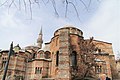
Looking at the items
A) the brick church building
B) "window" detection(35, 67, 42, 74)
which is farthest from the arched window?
"window" detection(35, 67, 42, 74)

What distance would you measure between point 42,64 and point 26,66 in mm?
4026

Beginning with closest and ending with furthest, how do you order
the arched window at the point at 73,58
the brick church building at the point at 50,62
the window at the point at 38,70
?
the arched window at the point at 73,58 → the brick church building at the point at 50,62 → the window at the point at 38,70

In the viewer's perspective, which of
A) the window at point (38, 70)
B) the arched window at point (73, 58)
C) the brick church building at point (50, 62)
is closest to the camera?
the arched window at point (73, 58)

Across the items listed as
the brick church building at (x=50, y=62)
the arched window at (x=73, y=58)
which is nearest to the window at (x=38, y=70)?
the brick church building at (x=50, y=62)

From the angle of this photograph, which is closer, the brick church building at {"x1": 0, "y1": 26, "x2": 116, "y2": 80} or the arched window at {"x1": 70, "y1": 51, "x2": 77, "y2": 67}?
the arched window at {"x1": 70, "y1": 51, "x2": 77, "y2": 67}

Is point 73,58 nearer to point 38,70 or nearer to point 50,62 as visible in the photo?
point 50,62

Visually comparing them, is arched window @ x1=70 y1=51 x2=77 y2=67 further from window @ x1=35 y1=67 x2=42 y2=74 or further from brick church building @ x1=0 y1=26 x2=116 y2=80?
window @ x1=35 y1=67 x2=42 y2=74

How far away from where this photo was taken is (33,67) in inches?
1236

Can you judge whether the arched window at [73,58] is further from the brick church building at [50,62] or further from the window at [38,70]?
the window at [38,70]

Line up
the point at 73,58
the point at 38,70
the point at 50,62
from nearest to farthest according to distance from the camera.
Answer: the point at 73,58, the point at 38,70, the point at 50,62

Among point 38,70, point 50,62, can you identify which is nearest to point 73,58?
point 50,62

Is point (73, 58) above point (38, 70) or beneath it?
above

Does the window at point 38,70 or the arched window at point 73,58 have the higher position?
the arched window at point 73,58

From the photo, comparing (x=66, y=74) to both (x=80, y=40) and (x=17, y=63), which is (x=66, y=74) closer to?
(x=80, y=40)
